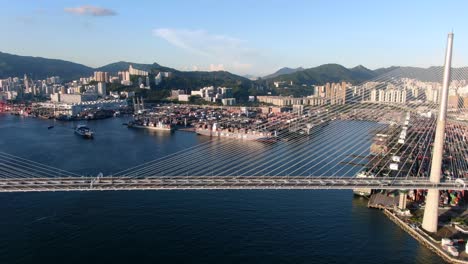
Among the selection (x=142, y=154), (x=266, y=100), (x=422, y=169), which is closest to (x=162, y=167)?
(x=142, y=154)

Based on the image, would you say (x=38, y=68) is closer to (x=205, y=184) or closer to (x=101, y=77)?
(x=101, y=77)

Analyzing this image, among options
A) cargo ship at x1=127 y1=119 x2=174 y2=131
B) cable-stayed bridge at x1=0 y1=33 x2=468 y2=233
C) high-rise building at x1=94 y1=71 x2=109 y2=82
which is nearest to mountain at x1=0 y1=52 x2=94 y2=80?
high-rise building at x1=94 y1=71 x2=109 y2=82

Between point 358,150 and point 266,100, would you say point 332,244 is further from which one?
point 266,100

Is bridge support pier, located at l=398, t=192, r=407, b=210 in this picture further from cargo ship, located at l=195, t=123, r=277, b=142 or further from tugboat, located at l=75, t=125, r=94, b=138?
tugboat, located at l=75, t=125, r=94, b=138

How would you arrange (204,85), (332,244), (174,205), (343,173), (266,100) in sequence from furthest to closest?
(204,85), (266,100), (343,173), (174,205), (332,244)

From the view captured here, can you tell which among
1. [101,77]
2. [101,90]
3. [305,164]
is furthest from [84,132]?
[101,77]

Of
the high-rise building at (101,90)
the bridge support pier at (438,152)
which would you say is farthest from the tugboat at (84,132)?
the high-rise building at (101,90)
